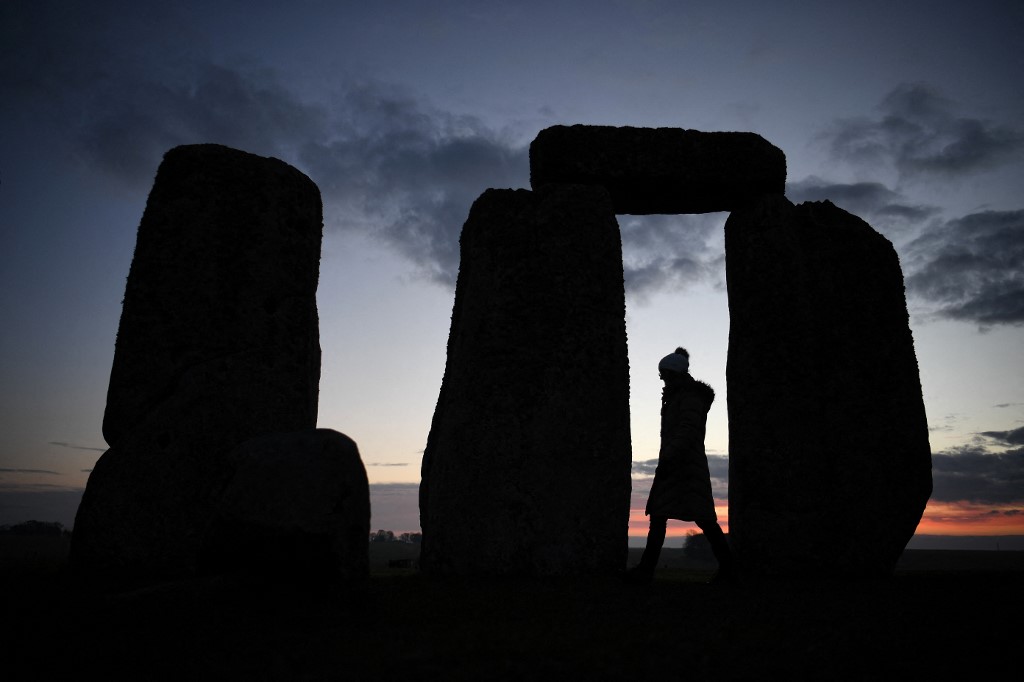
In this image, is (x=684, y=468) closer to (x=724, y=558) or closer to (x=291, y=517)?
(x=724, y=558)

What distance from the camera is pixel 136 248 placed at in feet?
21.2

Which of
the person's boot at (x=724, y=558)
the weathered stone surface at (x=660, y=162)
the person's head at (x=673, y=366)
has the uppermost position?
the weathered stone surface at (x=660, y=162)

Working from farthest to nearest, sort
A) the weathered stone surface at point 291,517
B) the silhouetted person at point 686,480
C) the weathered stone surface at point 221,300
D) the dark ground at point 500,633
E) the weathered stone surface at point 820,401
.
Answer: the weathered stone surface at point 820,401
the weathered stone surface at point 221,300
the silhouetted person at point 686,480
the weathered stone surface at point 291,517
the dark ground at point 500,633

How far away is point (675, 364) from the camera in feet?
20.6

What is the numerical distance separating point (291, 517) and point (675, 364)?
314 centimetres

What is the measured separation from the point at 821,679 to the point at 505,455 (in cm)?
343

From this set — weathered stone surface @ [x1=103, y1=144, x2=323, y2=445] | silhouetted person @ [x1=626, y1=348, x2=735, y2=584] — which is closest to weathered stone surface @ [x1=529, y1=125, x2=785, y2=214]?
weathered stone surface @ [x1=103, y1=144, x2=323, y2=445]

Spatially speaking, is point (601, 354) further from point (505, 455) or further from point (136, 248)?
point (136, 248)

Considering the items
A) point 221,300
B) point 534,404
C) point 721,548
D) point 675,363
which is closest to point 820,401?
point 675,363

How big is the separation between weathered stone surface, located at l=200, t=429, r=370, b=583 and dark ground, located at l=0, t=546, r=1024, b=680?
167 mm

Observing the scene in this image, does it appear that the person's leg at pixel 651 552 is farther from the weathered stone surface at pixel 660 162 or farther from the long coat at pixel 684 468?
the weathered stone surface at pixel 660 162

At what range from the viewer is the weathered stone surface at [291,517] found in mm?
4738

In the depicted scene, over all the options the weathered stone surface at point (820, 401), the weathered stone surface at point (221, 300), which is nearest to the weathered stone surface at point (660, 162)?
the weathered stone surface at point (820, 401)

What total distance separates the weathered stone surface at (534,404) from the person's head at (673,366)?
1.76ft
